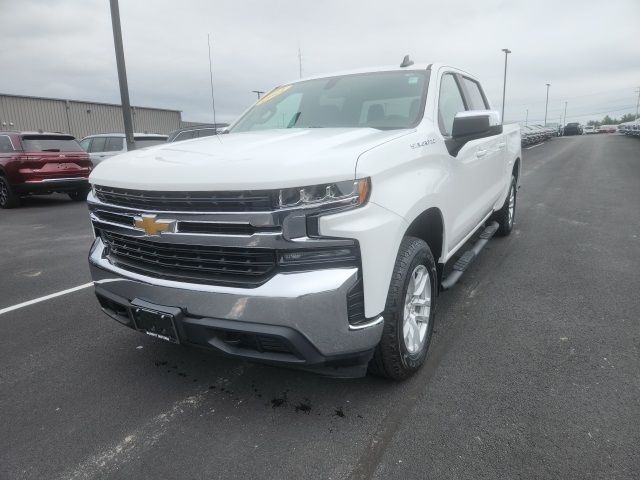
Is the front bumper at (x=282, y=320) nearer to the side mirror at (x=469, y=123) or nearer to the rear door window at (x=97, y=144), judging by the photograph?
the side mirror at (x=469, y=123)

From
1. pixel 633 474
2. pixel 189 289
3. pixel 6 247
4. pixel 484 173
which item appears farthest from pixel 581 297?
pixel 6 247

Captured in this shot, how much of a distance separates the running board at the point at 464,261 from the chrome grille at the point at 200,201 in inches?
67.4

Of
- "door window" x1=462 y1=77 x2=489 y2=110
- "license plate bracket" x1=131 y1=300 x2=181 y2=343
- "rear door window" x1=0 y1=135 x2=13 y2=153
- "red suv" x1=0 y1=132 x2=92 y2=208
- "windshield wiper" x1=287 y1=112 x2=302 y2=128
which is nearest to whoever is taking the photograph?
"license plate bracket" x1=131 y1=300 x2=181 y2=343

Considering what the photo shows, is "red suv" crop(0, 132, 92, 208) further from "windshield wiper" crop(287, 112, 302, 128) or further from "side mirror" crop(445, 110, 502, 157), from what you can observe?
"side mirror" crop(445, 110, 502, 157)

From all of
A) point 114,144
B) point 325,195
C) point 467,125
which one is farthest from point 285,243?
point 114,144

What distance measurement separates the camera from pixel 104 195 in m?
2.76

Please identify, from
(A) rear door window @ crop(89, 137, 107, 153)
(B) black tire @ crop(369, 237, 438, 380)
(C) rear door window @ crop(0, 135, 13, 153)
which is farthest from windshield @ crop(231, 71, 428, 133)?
(A) rear door window @ crop(89, 137, 107, 153)

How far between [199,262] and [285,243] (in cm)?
51

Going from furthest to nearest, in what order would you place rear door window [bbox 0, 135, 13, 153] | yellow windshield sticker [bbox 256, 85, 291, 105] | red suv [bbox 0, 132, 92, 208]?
rear door window [bbox 0, 135, 13, 153], red suv [bbox 0, 132, 92, 208], yellow windshield sticker [bbox 256, 85, 291, 105]

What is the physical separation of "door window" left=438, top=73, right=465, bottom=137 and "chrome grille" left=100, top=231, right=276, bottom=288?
181cm

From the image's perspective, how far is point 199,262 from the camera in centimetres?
234

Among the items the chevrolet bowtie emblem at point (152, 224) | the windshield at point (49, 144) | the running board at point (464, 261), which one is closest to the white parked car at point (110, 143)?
the windshield at point (49, 144)

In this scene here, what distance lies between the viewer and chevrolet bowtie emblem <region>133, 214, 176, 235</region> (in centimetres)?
233

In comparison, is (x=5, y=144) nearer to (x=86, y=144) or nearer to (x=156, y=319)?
(x=86, y=144)
